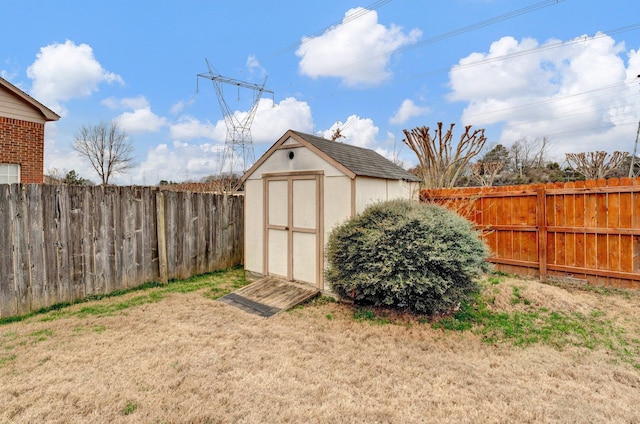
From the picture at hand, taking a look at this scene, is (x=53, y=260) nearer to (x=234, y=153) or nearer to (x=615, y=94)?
(x=234, y=153)

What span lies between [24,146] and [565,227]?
13.0 m

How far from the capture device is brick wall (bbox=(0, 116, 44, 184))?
323 inches

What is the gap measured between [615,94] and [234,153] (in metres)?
20.3

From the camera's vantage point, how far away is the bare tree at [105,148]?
22.4 metres

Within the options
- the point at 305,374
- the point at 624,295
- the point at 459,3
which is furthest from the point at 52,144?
the point at 624,295

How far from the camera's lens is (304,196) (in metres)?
5.58

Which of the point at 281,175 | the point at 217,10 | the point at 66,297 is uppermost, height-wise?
the point at 217,10

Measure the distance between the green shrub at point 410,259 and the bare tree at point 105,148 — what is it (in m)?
23.7

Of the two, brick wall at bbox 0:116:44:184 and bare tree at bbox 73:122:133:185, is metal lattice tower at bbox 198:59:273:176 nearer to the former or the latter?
brick wall at bbox 0:116:44:184

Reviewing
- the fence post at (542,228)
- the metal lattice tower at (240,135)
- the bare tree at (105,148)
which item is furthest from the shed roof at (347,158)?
the bare tree at (105,148)

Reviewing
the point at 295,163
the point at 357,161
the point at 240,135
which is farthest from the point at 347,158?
the point at 240,135

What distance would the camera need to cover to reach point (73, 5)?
7156 mm

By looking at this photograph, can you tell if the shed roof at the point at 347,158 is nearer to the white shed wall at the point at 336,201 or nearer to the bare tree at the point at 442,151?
the white shed wall at the point at 336,201

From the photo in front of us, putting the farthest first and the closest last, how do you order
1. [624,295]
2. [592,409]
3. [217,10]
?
1. [217,10]
2. [624,295]
3. [592,409]
